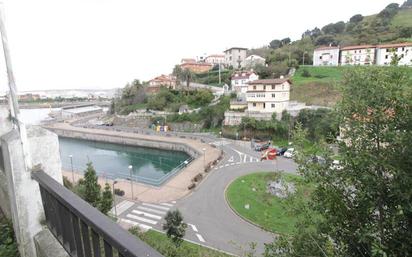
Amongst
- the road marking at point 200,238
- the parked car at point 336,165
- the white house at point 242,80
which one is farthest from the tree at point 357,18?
the parked car at point 336,165

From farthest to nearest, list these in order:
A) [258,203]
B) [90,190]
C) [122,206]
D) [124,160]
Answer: [124,160] → [122,206] → [258,203] → [90,190]

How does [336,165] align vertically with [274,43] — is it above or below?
below

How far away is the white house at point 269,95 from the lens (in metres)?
30.9

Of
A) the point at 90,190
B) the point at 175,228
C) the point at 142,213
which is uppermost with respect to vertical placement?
the point at 90,190

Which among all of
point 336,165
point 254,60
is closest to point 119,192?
point 336,165

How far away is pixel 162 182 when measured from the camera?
69.3ft

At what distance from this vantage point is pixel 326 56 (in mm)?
50125

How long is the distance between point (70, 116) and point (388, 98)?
7386cm

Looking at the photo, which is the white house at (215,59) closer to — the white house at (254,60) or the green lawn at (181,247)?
the white house at (254,60)

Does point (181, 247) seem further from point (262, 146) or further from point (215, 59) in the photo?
point (215, 59)

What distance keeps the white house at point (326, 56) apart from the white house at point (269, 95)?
2376cm

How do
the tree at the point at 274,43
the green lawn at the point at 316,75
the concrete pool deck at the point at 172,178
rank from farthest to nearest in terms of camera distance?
the tree at the point at 274,43 < the green lawn at the point at 316,75 < the concrete pool deck at the point at 172,178

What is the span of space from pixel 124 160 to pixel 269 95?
20614 mm

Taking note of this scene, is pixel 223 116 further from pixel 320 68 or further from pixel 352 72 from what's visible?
pixel 352 72
